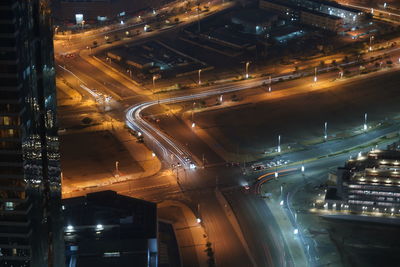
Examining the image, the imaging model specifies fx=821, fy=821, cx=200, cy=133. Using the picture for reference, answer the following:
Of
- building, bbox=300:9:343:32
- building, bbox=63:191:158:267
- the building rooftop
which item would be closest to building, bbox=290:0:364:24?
building, bbox=300:9:343:32

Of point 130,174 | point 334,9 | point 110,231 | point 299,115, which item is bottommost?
point 130,174

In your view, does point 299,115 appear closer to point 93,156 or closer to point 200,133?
point 200,133

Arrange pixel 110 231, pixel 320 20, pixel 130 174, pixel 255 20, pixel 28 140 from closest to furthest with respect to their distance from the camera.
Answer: pixel 28 140, pixel 110 231, pixel 130 174, pixel 255 20, pixel 320 20

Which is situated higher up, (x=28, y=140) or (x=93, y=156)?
(x=28, y=140)

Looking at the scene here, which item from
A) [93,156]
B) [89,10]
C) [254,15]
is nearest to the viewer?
[93,156]

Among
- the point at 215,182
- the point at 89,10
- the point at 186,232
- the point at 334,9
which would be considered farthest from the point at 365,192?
the point at 89,10

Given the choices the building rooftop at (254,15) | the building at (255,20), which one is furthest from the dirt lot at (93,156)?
the building rooftop at (254,15)

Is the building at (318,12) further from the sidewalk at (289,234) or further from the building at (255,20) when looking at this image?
the sidewalk at (289,234)
